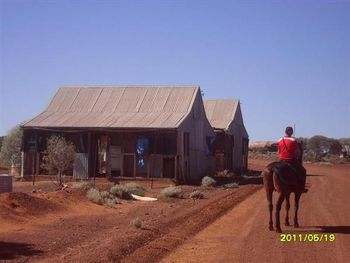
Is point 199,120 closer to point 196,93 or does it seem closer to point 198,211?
point 196,93

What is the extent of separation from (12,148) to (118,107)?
8.01 metres

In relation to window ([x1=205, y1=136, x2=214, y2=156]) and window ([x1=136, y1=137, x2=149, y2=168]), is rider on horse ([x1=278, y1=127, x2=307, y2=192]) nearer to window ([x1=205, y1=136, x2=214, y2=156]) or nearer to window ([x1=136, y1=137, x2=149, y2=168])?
window ([x1=136, y1=137, x2=149, y2=168])

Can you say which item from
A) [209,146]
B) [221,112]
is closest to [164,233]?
[209,146]

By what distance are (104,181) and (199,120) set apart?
747 cm

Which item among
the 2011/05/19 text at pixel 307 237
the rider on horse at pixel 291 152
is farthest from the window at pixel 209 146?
the 2011/05/19 text at pixel 307 237

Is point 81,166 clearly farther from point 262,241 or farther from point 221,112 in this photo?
point 262,241

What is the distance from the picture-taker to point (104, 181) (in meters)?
29.2

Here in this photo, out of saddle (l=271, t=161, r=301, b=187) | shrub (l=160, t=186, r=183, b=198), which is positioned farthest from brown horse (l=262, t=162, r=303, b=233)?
shrub (l=160, t=186, r=183, b=198)

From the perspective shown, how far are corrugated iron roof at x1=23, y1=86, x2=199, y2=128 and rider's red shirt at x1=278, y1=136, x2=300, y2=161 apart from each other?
16.1 m

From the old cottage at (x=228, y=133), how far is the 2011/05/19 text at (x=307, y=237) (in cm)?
2814

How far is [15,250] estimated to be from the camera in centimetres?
980

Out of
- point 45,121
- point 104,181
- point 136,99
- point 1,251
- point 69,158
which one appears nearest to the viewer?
point 1,251

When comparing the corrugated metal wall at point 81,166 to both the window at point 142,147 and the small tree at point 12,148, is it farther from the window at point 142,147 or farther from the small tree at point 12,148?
the small tree at point 12,148

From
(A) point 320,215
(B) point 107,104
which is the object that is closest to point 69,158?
(B) point 107,104
